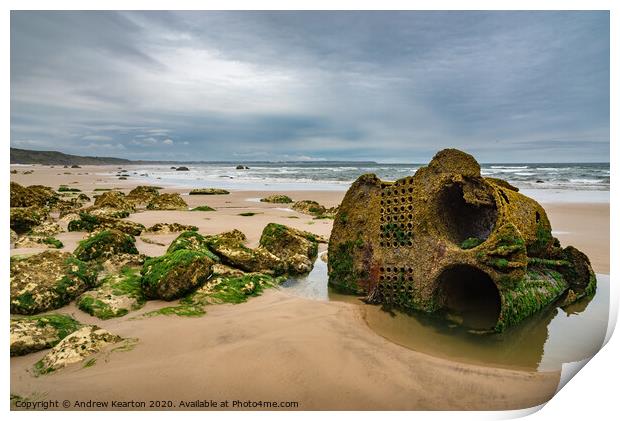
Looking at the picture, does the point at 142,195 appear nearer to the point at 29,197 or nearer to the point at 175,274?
the point at 29,197

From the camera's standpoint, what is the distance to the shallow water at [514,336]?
4953 mm

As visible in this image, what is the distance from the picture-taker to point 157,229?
1209cm

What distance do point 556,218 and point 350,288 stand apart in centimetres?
1187

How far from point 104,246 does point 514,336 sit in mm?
7462

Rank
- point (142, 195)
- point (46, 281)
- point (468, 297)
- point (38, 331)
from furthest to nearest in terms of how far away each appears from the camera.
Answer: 1. point (142, 195)
2. point (468, 297)
3. point (46, 281)
4. point (38, 331)

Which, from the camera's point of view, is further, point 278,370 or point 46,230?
point 46,230

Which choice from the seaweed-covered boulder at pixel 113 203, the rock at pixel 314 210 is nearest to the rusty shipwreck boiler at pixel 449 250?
the rock at pixel 314 210

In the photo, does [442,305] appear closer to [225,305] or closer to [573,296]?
[573,296]

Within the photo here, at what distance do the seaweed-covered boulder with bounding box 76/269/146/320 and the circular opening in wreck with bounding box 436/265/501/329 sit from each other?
4.75m

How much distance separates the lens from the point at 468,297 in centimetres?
706

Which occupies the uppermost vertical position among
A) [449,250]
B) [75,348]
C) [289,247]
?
[449,250]

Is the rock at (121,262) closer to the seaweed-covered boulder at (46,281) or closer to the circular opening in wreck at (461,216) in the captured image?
the seaweed-covered boulder at (46,281)

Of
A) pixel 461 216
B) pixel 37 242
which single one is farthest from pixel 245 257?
pixel 37 242

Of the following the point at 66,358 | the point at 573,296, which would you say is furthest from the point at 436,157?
the point at 66,358
